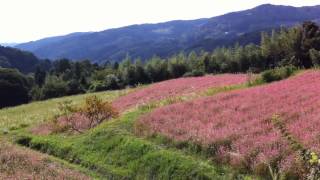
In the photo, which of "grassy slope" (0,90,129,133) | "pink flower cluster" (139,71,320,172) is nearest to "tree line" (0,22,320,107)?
"grassy slope" (0,90,129,133)

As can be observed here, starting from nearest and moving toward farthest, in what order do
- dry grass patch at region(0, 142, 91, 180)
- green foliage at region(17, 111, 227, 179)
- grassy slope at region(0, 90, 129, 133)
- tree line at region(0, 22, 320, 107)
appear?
1. dry grass patch at region(0, 142, 91, 180)
2. green foliage at region(17, 111, 227, 179)
3. grassy slope at region(0, 90, 129, 133)
4. tree line at region(0, 22, 320, 107)

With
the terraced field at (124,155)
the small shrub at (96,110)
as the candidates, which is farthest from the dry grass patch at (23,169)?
the small shrub at (96,110)

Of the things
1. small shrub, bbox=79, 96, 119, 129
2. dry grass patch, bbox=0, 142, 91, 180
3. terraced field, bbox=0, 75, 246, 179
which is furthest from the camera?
small shrub, bbox=79, 96, 119, 129

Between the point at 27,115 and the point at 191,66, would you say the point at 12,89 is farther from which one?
the point at 27,115

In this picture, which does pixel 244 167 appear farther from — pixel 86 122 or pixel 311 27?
pixel 311 27

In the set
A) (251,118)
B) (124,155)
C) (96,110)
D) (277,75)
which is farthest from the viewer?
(277,75)

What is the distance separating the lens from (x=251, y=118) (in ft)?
76.5

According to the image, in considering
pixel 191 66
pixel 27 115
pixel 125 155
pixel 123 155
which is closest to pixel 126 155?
pixel 125 155

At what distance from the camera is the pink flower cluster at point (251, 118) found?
62.2 feet

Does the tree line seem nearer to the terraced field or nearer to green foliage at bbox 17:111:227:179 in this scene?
the terraced field

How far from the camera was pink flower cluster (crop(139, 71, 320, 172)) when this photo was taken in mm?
18969

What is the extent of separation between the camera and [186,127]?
81.6 feet

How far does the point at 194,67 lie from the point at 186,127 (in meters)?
73.2

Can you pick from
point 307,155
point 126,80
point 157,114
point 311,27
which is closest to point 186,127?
point 157,114
